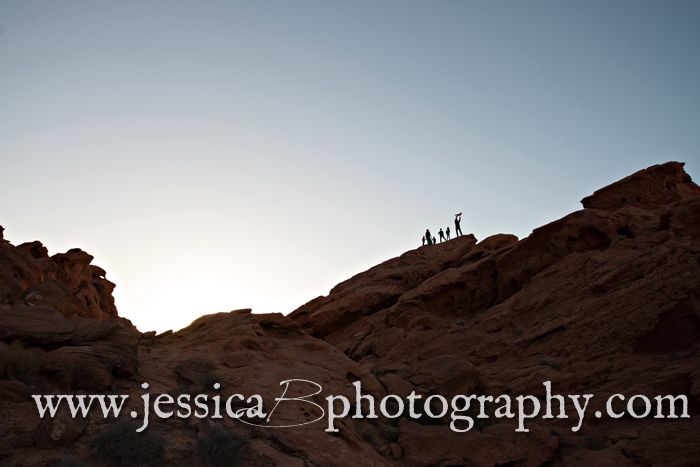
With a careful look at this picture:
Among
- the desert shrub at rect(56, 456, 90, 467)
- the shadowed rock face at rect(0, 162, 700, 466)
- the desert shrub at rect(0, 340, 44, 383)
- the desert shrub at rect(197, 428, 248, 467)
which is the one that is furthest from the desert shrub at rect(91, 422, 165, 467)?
the desert shrub at rect(0, 340, 44, 383)

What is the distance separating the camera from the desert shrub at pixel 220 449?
40.0ft

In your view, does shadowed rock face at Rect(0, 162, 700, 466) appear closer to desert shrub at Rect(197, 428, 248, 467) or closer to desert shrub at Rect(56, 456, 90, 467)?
desert shrub at Rect(197, 428, 248, 467)

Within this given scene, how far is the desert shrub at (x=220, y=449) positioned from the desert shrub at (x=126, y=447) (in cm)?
97

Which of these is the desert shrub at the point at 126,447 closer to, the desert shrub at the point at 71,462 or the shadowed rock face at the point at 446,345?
the shadowed rock face at the point at 446,345

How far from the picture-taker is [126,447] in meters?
11.3

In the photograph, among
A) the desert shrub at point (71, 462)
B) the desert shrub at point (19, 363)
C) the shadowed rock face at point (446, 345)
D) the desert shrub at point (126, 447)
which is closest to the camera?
the desert shrub at point (71, 462)

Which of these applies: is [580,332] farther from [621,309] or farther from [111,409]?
[111,409]

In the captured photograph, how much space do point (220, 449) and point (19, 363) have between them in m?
5.54

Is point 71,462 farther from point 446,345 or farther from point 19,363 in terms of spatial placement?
point 446,345

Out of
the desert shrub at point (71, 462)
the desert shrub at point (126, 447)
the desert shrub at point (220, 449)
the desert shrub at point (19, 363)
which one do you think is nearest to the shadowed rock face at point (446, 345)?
the desert shrub at point (19, 363)

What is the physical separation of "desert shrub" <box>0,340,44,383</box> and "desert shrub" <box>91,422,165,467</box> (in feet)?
10.4

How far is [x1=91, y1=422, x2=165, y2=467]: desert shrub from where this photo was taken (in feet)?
36.2

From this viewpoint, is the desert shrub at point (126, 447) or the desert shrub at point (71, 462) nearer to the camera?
the desert shrub at point (71, 462)

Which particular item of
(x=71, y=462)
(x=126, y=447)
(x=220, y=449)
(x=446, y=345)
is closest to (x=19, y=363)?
(x=126, y=447)
